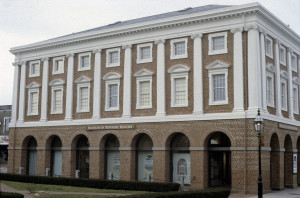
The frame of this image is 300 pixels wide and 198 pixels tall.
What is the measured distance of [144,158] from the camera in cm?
3819

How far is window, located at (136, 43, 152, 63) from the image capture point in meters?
38.3

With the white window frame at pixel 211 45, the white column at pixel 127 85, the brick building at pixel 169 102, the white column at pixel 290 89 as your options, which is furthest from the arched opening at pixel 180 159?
the white column at pixel 290 89

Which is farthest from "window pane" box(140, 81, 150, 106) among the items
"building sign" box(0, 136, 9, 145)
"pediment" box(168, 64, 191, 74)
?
"building sign" box(0, 136, 9, 145)

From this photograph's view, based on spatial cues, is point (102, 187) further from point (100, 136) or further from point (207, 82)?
point (207, 82)

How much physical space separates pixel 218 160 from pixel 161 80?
319 inches

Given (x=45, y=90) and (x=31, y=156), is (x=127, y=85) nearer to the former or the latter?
(x=45, y=90)

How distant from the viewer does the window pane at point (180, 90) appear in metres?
36.2

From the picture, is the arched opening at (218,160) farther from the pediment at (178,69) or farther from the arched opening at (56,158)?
the arched opening at (56,158)

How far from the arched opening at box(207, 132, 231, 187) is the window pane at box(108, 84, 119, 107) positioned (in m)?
9.59

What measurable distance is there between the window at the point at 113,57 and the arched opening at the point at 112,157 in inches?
257

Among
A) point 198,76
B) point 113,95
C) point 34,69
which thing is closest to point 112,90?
point 113,95

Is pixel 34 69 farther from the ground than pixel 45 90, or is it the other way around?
pixel 34 69

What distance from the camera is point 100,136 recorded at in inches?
1569

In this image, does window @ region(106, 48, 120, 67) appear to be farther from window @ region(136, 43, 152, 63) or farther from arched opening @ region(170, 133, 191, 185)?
arched opening @ region(170, 133, 191, 185)
